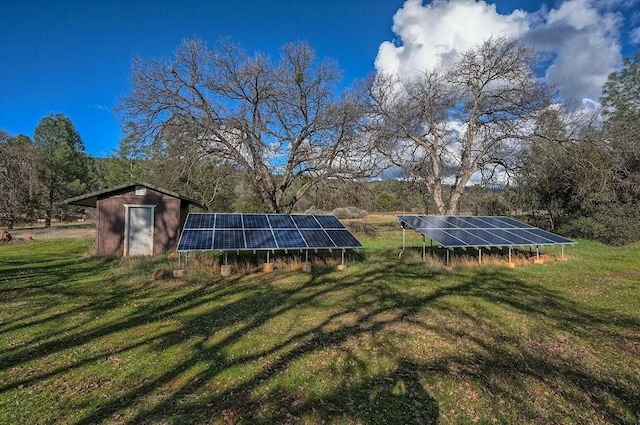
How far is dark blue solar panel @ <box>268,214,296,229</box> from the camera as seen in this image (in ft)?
44.7

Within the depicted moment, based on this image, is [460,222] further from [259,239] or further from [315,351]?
[315,351]

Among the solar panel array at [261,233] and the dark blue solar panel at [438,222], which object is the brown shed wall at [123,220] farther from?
the dark blue solar panel at [438,222]

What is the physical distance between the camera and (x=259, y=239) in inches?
475

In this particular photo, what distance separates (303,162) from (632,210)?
64.8 ft

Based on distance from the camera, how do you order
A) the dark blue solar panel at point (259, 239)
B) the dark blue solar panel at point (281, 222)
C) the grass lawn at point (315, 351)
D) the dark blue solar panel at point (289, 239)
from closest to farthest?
the grass lawn at point (315, 351)
the dark blue solar panel at point (259, 239)
the dark blue solar panel at point (289, 239)
the dark blue solar panel at point (281, 222)

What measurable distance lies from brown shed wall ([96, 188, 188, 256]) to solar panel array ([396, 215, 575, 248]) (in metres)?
10.7

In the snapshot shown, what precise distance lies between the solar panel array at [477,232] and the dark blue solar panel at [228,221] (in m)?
7.26

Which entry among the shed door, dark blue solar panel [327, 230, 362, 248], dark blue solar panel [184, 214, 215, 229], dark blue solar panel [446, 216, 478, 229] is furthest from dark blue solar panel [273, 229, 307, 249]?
dark blue solar panel [446, 216, 478, 229]

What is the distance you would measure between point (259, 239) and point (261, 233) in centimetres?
62

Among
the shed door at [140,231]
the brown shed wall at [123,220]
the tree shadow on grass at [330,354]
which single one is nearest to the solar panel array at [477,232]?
the tree shadow on grass at [330,354]

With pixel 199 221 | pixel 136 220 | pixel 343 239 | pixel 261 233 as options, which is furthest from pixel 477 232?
pixel 136 220

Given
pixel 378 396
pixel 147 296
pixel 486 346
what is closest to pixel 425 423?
pixel 378 396

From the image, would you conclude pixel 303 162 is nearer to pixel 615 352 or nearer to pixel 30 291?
pixel 30 291

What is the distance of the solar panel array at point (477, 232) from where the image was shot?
12906 millimetres
